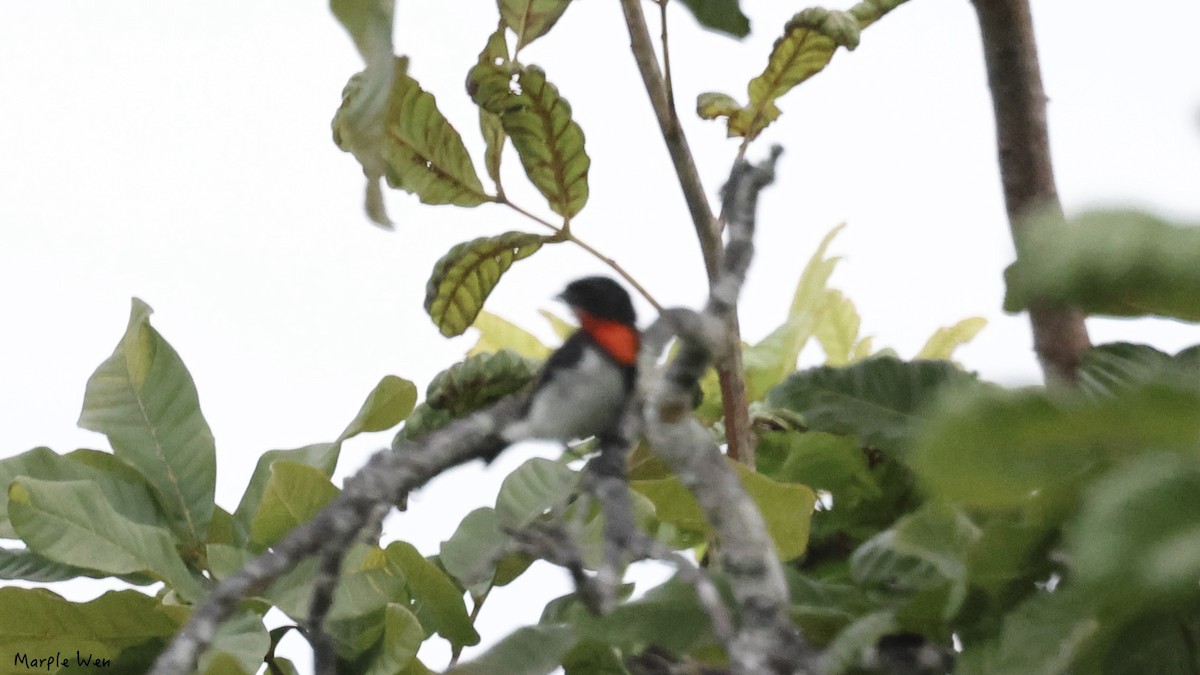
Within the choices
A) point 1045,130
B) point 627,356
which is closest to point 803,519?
point 627,356

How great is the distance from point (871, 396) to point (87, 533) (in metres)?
0.64

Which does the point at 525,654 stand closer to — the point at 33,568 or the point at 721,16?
the point at 721,16

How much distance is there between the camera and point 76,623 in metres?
0.95

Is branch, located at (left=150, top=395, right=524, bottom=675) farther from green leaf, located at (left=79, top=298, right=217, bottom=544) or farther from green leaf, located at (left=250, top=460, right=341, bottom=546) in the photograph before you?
green leaf, located at (left=79, top=298, right=217, bottom=544)

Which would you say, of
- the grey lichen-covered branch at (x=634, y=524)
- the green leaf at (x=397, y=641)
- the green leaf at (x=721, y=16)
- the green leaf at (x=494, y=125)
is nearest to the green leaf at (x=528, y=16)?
the green leaf at (x=494, y=125)

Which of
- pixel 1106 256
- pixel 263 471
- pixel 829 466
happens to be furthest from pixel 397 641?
pixel 1106 256

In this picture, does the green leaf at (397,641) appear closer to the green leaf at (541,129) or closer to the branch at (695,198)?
the branch at (695,198)

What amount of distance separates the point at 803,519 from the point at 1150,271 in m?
0.50

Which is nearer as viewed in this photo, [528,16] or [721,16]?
[721,16]

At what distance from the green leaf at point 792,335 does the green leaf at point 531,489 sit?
265 millimetres

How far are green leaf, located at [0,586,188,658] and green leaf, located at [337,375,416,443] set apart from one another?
0.23 m

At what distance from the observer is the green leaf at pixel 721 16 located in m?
0.88

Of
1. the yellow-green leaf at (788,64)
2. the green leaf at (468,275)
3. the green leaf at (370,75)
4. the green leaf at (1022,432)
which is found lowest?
the green leaf at (1022,432)

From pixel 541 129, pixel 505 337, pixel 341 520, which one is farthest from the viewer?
pixel 505 337
